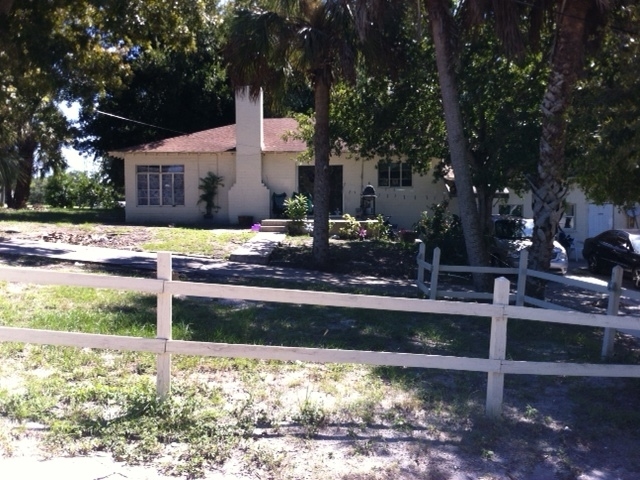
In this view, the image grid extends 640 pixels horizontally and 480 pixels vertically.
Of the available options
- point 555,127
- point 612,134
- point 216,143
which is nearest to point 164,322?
point 612,134

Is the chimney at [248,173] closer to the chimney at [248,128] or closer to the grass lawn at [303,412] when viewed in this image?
the chimney at [248,128]

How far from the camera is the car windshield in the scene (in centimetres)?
2095

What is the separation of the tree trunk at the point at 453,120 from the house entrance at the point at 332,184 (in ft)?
49.5

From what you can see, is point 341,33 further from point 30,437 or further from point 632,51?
point 30,437

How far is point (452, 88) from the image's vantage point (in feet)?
43.6

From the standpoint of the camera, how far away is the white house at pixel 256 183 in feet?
92.0

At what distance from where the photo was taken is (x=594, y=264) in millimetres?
22219

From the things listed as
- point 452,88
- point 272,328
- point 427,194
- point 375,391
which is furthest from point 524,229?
point 375,391

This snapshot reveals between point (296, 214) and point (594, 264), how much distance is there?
958 cm

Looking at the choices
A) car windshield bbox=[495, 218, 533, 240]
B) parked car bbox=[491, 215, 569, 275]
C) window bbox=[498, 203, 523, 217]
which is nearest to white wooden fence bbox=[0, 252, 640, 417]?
parked car bbox=[491, 215, 569, 275]

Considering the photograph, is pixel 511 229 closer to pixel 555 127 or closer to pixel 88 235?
pixel 555 127

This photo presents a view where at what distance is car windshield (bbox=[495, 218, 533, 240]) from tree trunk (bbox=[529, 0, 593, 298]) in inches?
313

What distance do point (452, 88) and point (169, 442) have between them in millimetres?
9416

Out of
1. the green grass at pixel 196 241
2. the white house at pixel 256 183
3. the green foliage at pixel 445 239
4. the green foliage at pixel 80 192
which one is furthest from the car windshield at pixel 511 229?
the green foliage at pixel 80 192
